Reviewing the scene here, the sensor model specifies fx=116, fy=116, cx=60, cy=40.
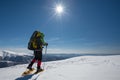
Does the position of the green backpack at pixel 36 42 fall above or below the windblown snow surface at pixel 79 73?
above

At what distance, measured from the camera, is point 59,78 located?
5.94 metres

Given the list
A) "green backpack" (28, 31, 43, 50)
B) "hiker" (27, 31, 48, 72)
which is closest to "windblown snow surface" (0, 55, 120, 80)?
"hiker" (27, 31, 48, 72)

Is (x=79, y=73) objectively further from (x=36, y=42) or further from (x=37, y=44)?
(x=36, y=42)

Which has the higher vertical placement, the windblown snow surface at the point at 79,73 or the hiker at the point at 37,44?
the hiker at the point at 37,44

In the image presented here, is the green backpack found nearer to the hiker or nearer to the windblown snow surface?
the hiker

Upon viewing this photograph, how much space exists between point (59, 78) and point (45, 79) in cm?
72

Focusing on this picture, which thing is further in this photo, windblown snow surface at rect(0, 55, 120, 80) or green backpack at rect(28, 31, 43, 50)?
green backpack at rect(28, 31, 43, 50)

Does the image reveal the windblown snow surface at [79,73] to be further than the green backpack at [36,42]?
No

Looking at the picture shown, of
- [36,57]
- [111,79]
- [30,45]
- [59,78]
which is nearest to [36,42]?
[30,45]

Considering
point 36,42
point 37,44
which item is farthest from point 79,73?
point 36,42

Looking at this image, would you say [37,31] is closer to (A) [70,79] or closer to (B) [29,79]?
(B) [29,79]

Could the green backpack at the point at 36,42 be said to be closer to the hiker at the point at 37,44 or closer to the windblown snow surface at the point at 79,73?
the hiker at the point at 37,44

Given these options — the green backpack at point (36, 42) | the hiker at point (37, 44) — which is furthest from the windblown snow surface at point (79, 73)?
the green backpack at point (36, 42)

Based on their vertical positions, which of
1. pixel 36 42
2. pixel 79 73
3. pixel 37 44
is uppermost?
pixel 36 42
